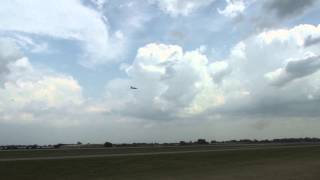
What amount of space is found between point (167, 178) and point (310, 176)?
34.6ft

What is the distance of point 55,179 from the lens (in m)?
34.6

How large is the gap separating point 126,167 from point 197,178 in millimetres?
12842

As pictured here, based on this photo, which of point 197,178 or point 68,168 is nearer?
point 197,178

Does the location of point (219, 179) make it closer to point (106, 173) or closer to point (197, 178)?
point (197, 178)

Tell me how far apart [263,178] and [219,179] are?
3137mm

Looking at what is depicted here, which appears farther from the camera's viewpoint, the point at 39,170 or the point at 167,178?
the point at 39,170

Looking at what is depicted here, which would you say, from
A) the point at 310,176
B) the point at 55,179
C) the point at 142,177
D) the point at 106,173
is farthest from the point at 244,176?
the point at 55,179

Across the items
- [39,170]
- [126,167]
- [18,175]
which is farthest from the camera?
[126,167]

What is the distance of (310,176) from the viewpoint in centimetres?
3369

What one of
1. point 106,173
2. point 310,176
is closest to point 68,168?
point 106,173

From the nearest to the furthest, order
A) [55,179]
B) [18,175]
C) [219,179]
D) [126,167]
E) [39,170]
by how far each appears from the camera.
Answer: [219,179] → [55,179] → [18,175] → [39,170] → [126,167]

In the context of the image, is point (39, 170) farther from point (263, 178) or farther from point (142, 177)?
point (263, 178)

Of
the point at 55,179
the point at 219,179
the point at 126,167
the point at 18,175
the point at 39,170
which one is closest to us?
the point at 219,179

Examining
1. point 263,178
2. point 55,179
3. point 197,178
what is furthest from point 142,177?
point 263,178
